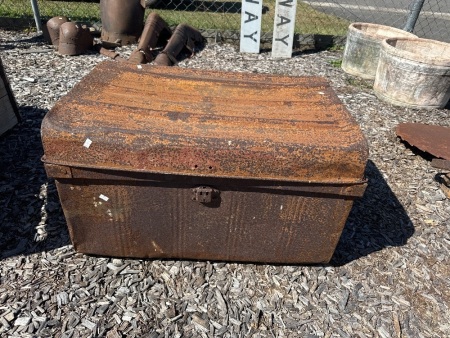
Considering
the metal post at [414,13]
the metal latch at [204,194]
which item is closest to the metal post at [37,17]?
the metal latch at [204,194]

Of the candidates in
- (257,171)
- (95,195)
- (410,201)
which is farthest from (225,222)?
(410,201)

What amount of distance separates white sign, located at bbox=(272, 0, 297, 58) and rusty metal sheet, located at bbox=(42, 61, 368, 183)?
4.16m

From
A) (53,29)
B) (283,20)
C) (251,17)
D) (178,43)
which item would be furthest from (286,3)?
(53,29)

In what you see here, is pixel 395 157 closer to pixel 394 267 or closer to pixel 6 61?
pixel 394 267

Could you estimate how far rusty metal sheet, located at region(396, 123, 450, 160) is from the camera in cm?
351

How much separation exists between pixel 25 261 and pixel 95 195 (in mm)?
794

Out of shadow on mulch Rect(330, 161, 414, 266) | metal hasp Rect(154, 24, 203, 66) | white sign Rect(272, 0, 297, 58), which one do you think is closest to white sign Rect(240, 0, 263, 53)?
white sign Rect(272, 0, 297, 58)

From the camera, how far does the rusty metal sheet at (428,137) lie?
3.51 meters

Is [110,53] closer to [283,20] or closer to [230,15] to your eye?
[283,20]

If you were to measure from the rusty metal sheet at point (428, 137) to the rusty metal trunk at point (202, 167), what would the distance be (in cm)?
174

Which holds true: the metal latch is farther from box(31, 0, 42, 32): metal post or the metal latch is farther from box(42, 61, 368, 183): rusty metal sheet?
box(31, 0, 42, 32): metal post

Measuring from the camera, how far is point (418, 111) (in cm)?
469

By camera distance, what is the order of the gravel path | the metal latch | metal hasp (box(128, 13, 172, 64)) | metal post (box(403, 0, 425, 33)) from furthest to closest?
metal post (box(403, 0, 425, 33)), metal hasp (box(128, 13, 172, 64)), the gravel path, the metal latch

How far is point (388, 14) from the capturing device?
35.6ft
